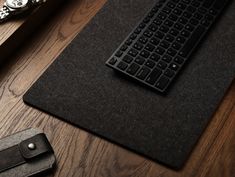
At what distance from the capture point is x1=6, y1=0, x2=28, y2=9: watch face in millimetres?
927

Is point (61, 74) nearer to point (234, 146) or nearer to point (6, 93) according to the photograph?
point (6, 93)

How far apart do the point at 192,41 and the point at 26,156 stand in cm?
43

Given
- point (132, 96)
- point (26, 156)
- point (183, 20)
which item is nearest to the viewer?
point (26, 156)

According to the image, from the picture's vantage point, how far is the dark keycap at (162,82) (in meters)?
0.87

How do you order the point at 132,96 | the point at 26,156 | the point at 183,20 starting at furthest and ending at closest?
1. the point at 183,20
2. the point at 132,96
3. the point at 26,156

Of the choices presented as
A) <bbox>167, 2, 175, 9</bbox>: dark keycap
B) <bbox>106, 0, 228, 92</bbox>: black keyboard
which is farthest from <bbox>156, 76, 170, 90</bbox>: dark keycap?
<bbox>167, 2, 175, 9</bbox>: dark keycap

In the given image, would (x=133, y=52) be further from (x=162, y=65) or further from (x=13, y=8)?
(x=13, y=8)

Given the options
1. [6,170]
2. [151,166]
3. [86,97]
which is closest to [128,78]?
[86,97]

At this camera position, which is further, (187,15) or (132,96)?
(187,15)

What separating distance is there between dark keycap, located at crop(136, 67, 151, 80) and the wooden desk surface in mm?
154

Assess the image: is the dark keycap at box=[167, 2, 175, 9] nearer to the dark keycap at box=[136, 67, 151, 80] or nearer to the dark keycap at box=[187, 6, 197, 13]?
the dark keycap at box=[187, 6, 197, 13]

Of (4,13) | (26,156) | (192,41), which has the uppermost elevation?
(4,13)

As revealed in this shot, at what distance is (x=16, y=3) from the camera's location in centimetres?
93

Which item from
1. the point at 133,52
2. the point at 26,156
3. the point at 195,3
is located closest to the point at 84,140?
the point at 26,156
